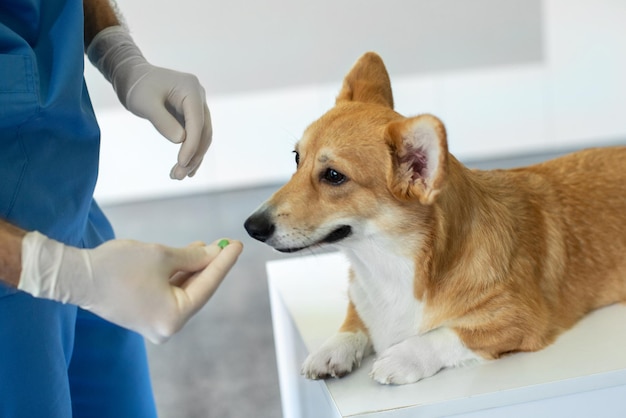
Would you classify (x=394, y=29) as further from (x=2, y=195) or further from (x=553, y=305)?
(x=2, y=195)

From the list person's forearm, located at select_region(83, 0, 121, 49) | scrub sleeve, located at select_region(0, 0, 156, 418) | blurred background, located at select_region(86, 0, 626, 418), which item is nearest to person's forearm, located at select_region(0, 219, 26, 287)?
scrub sleeve, located at select_region(0, 0, 156, 418)

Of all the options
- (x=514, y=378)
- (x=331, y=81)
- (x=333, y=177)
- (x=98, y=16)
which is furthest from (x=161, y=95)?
(x=331, y=81)

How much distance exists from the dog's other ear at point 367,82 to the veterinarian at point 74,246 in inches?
12.2

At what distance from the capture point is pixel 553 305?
4.76 feet

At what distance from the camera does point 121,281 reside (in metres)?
1.04

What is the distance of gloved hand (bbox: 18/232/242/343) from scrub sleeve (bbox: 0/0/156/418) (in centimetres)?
18

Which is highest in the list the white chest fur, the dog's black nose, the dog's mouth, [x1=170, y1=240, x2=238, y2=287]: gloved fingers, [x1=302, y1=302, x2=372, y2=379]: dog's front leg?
[x1=170, y1=240, x2=238, y2=287]: gloved fingers

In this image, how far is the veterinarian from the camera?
1.04 meters

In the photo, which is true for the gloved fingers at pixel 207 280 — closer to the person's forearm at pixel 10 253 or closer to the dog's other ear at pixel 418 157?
the person's forearm at pixel 10 253

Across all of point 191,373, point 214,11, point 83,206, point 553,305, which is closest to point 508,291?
point 553,305

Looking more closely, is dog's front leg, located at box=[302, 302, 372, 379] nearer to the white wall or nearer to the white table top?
the white table top

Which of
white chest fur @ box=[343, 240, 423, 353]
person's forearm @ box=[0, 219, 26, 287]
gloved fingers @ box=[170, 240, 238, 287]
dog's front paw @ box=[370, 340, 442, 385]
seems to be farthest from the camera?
white chest fur @ box=[343, 240, 423, 353]

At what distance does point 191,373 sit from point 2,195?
1.97 m

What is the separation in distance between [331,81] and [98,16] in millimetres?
3696
